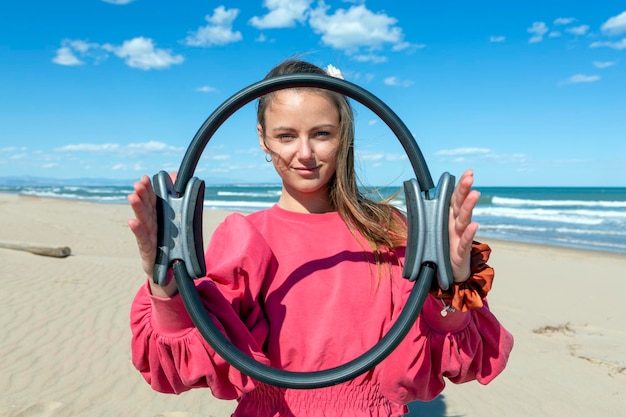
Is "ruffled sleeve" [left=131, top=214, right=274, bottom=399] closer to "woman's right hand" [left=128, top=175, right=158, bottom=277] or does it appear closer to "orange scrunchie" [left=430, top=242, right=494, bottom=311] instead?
"woman's right hand" [left=128, top=175, right=158, bottom=277]

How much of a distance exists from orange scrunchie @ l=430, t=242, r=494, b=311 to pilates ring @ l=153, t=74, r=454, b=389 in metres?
0.05

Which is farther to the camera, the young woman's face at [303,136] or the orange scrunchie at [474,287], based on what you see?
the young woman's face at [303,136]

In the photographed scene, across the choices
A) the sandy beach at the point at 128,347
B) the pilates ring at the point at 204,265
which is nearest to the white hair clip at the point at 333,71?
the pilates ring at the point at 204,265

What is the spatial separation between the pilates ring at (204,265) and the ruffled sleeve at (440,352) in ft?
0.47

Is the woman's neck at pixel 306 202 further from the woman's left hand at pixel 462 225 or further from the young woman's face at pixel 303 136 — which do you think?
the woman's left hand at pixel 462 225

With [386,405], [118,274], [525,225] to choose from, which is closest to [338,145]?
[386,405]

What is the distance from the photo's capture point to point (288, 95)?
1887 millimetres

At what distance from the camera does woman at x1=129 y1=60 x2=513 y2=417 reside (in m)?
1.66

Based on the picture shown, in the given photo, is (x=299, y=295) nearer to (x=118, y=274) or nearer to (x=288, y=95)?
(x=288, y=95)

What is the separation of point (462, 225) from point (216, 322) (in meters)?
0.77

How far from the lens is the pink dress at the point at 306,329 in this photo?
1.68 metres

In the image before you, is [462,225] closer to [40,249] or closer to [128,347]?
[128,347]

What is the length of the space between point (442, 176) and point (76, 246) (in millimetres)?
11808

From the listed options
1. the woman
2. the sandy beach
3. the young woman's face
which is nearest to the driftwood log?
the sandy beach
